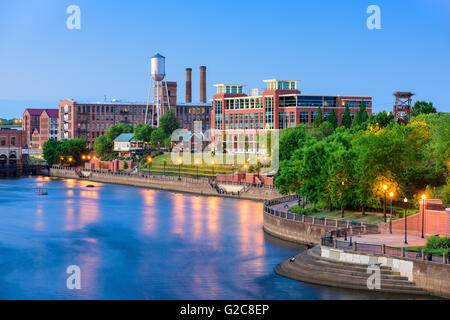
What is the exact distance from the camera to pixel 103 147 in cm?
16025

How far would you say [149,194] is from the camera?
10744 cm

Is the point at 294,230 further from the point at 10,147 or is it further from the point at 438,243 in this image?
the point at 10,147

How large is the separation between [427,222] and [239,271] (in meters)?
15.4

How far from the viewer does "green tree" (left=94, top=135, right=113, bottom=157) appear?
15975 centimetres

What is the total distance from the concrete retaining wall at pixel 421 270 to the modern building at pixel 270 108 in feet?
284

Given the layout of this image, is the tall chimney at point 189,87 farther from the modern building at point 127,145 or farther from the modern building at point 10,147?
the modern building at point 10,147

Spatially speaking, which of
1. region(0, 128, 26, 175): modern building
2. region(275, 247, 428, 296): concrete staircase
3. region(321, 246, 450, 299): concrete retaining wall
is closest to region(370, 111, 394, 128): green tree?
region(275, 247, 428, 296): concrete staircase

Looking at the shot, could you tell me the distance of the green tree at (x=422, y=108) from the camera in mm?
110938

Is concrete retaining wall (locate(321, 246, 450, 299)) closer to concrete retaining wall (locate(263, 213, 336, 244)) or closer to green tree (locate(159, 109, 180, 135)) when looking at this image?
concrete retaining wall (locate(263, 213, 336, 244))

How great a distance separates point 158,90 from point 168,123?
55.7 feet

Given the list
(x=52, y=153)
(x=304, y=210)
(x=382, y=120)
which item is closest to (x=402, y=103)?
(x=382, y=120)

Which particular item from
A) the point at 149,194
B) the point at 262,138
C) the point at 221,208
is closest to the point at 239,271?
the point at 221,208

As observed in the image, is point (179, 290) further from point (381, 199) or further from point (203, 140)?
point (203, 140)

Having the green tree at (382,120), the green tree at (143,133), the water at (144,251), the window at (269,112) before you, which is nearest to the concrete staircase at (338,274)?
the water at (144,251)
